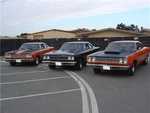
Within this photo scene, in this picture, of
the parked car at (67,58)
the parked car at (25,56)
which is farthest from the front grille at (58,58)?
the parked car at (25,56)

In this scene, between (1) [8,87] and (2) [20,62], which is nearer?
(1) [8,87]

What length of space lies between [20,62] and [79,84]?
23.5 feet

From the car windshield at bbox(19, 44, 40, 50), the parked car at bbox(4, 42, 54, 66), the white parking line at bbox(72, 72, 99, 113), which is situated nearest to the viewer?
the white parking line at bbox(72, 72, 99, 113)

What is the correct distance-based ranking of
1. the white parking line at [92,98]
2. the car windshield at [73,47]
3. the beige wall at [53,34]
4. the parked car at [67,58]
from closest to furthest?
the white parking line at [92,98]
the parked car at [67,58]
the car windshield at [73,47]
the beige wall at [53,34]

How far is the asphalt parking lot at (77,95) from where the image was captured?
20.2ft

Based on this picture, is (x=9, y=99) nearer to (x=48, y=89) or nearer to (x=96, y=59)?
(x=48, y=89)

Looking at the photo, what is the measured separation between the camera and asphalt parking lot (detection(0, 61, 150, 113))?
616 cm

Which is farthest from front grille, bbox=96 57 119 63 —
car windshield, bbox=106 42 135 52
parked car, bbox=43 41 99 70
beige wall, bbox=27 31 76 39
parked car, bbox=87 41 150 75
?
beige wall, bbox=27 31 76 39

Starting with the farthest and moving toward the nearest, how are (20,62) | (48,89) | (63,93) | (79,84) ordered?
(20,62), (79,84), (48,89), (63,93)

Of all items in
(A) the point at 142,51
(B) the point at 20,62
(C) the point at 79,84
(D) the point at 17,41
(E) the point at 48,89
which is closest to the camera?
(E) the point at 48,89

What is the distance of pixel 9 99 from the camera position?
721 centimetres

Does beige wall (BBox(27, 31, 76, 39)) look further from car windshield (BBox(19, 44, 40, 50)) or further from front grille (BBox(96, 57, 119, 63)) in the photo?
front grille (BBox(96, 57, 119, 63))

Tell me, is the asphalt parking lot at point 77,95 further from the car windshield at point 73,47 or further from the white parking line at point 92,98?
the car windshield at point 73,47

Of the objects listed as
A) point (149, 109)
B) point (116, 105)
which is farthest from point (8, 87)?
point (149, 109)
